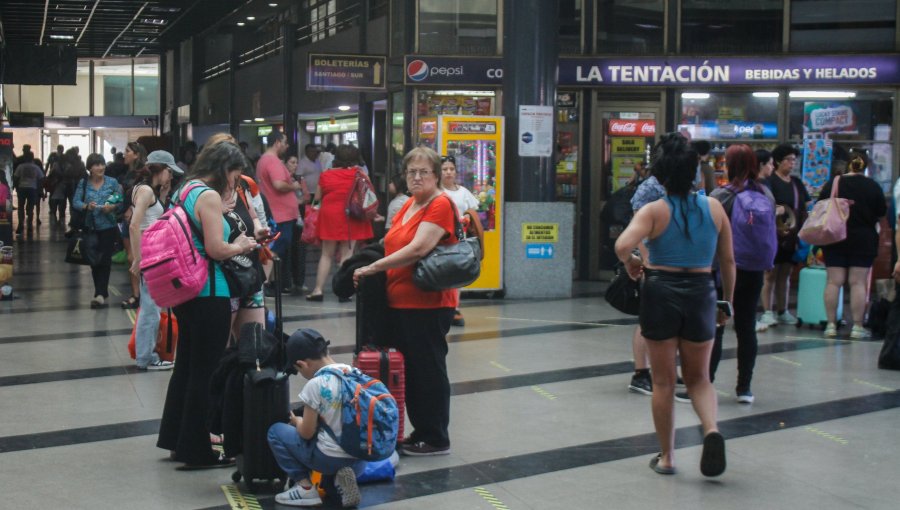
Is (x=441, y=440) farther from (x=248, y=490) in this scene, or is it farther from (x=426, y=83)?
(x=426, y=83)

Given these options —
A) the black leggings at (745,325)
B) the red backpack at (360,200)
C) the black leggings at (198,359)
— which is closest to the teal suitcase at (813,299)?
the black leggings at (745,325)

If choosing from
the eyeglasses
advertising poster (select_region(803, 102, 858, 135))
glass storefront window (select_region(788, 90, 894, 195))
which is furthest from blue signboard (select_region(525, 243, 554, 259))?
the eyeglasses

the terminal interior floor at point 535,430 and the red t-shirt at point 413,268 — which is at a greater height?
the red t-shirt at point 413,268

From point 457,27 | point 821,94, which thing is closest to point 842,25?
point 821,94

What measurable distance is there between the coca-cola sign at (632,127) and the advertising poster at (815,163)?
6.69ft

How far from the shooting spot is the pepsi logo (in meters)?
13.8

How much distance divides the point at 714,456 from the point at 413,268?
1.75m

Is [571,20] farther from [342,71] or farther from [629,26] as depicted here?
[342,71]

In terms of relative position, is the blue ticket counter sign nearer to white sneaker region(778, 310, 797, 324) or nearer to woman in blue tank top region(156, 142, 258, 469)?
white sneaker region(778, 310, 797, 324)

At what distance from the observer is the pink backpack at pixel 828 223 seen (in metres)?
9.91

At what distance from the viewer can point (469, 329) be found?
34.3 feet

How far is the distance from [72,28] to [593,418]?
1230 inches

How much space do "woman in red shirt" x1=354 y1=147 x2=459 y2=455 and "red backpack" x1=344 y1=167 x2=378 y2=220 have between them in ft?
20.0

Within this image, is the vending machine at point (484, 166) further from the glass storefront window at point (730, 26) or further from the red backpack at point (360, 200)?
the glass storefront window at point (730, 26)
